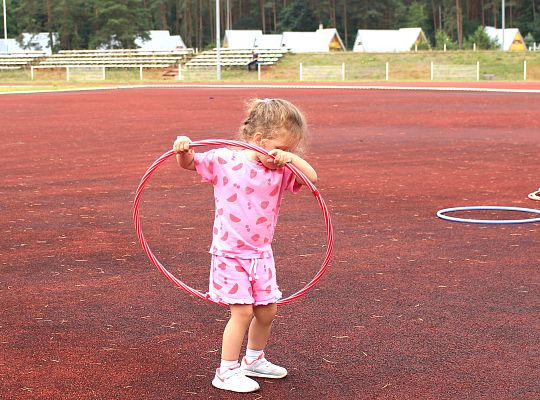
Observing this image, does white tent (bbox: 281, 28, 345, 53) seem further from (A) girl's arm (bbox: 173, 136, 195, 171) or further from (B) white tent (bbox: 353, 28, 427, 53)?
(A) girl's arm (bbox: 173, 136, 195, 171)

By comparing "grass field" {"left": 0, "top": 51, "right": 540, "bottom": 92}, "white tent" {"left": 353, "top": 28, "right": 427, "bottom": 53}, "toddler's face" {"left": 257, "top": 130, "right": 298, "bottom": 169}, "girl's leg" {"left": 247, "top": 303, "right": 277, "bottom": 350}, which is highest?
"white tent" {"left": 353, "top": 28, "right": 427, "bottom": 53}

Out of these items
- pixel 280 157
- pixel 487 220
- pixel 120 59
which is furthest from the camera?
pixel 120 59

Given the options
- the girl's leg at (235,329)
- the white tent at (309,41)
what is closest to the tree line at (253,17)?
the white tent at (309,41)

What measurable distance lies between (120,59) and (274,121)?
263 ft

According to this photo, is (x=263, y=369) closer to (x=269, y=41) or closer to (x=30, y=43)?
(x=269, y=41)

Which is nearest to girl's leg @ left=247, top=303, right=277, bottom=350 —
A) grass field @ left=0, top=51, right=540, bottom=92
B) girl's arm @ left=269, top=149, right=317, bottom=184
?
girl's arm @ left=269, top=149, right=317, bottom=184

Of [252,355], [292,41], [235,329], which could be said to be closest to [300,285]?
[252,355]

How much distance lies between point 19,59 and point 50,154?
7345 cm

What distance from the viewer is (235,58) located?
256 feet

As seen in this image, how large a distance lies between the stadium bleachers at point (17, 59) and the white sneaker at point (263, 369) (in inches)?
3208

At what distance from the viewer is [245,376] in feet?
17.0

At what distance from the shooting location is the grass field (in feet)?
223

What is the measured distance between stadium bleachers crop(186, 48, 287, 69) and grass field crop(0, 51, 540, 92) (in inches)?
26.5

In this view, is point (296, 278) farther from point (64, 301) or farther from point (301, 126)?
point (301, 126)
